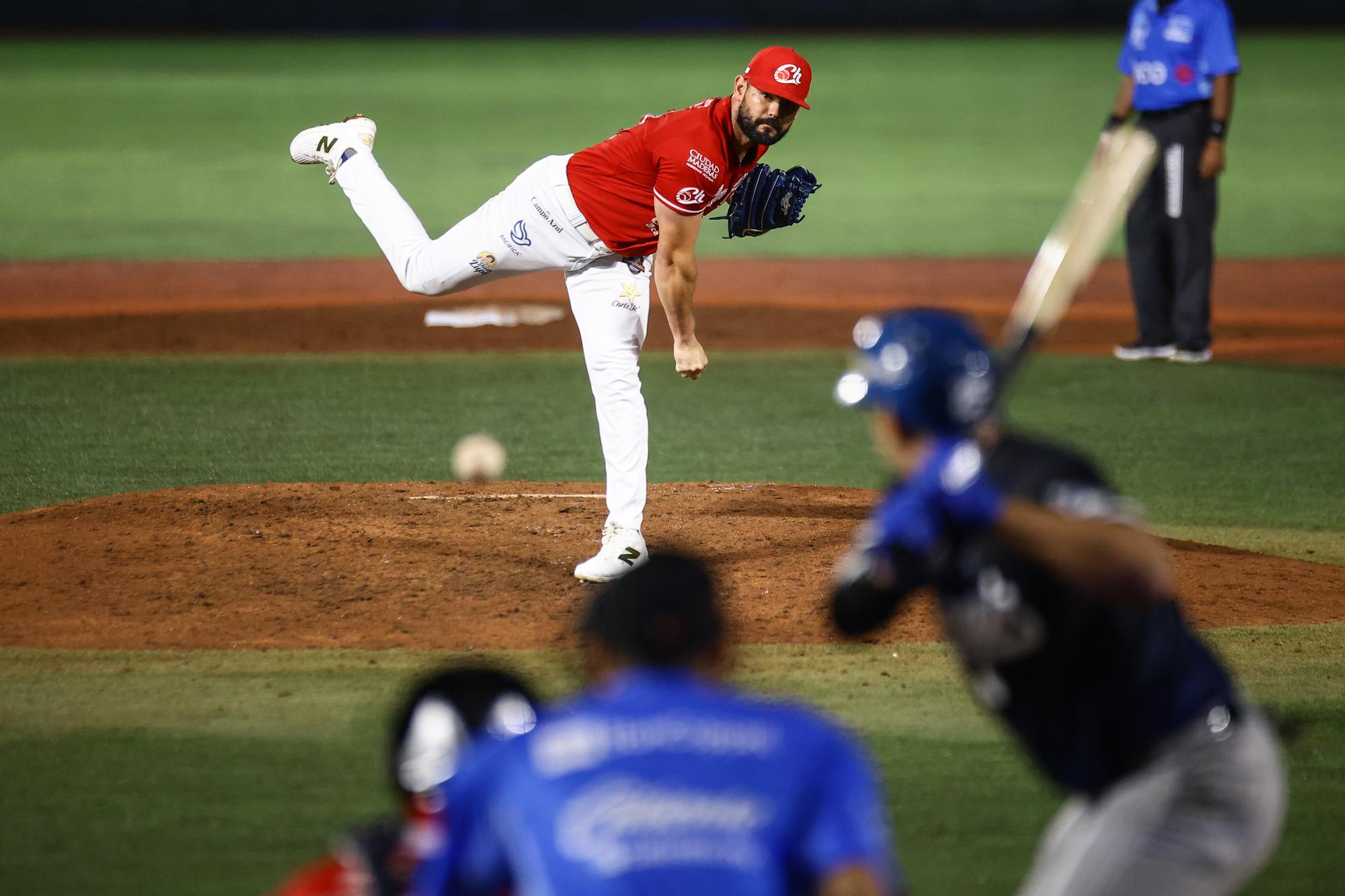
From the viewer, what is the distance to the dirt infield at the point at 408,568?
6.29 metres

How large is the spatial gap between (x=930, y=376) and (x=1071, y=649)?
570mm

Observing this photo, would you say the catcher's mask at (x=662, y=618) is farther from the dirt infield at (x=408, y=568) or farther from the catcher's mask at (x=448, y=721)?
the dirt infield at (x=408, y=568)

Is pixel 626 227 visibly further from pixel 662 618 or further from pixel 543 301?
pixel 543 301

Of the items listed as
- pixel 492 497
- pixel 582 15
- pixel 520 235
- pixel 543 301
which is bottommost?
pixel 492 497

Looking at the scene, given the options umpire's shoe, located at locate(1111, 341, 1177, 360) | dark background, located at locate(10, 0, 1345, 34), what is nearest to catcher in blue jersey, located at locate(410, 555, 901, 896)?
umpire's shoe, located at locate(1111, 341, 1177, 360)

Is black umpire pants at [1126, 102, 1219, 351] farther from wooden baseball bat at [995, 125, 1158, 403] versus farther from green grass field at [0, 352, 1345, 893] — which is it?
wooden baseball bat at [995, 125, 1158, 403]

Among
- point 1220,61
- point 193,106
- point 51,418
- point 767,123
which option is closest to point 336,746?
point 767,123

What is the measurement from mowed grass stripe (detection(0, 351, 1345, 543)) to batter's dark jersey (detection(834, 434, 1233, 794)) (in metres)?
5.04

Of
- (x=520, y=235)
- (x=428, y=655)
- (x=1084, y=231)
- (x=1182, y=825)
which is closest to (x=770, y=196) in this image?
(x=520, y=235)

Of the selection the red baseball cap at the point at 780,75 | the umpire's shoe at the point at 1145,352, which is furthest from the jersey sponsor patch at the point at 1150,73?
the red baseball cap at the point at 780,75

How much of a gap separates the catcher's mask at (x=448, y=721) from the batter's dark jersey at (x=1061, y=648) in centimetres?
67

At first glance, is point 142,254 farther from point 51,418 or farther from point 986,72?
point 986,72

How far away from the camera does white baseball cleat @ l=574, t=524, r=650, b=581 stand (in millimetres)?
6625

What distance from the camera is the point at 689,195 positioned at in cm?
629
